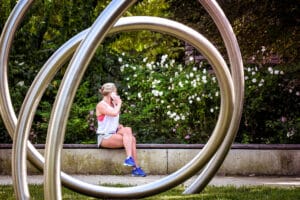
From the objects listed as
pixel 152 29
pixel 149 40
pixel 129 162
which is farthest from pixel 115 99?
pixel 149 40

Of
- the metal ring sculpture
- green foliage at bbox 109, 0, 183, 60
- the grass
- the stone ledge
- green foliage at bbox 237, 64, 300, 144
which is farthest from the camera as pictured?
green foliage at bbox 109, 0, 183, 60

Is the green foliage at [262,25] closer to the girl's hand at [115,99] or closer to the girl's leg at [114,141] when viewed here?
the girl's hand at [115,99]

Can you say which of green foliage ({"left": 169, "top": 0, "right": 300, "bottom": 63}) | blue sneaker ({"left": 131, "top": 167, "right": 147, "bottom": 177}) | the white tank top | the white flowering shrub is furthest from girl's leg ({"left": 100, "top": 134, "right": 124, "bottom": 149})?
green foliage ({"left": 169, "top": 0, "right": 300, "bottom": 63})

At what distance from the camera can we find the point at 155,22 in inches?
255

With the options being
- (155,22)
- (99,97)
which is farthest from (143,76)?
(155,22)

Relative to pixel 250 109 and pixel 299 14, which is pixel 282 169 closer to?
pixel 250 109

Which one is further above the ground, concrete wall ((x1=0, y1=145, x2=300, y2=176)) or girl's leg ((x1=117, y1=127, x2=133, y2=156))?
girl's leg ((x1=117, y1=127, x2=133, y2=156))

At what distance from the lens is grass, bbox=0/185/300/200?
7.04m

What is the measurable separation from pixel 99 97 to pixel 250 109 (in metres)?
2.46

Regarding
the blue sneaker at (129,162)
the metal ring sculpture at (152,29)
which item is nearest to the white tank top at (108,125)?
the blue sneaker at (129,162)

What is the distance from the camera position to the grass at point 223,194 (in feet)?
23.1

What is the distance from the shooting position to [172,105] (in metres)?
11.3

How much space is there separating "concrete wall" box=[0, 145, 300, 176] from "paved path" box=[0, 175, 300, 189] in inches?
9.5

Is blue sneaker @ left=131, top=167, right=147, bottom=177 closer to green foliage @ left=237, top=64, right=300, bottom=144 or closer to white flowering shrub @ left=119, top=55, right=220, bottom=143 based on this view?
white flowering shrub @ left=119, top=55, right=220, bottom=143
